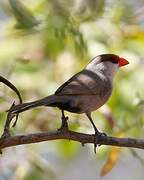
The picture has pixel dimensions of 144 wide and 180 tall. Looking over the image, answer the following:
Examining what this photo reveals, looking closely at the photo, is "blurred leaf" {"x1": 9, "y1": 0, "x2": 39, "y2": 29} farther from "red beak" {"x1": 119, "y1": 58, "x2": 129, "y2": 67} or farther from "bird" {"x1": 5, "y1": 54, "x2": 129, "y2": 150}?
"red beak" {"x1": 119, "y1": 58, "x2": 129, "y2": 67}

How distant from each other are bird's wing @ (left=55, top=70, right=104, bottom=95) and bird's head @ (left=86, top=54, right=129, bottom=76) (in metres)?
0.27

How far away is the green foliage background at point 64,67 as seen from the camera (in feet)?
11.9

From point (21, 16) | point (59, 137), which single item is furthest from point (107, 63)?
point (59, 137)

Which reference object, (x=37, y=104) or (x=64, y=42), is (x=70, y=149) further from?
(x=37, y=104)

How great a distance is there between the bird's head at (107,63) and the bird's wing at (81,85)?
0.27m

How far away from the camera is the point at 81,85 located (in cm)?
336

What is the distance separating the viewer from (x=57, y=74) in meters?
3.97

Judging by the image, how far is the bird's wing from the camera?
3.25 m

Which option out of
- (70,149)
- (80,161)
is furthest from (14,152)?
(80,161)

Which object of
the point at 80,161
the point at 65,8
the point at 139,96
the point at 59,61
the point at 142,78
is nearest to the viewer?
the point at 65,8

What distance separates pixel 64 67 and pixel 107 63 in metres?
0.26

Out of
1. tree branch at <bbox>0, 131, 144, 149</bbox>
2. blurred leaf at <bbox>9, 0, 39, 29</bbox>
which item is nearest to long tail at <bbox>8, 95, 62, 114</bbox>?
tree branch at <bbox>0, 131, 144, 149</bbox>

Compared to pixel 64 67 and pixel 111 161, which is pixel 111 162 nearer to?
pixel 111 161

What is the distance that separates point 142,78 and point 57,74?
1.78 ft
